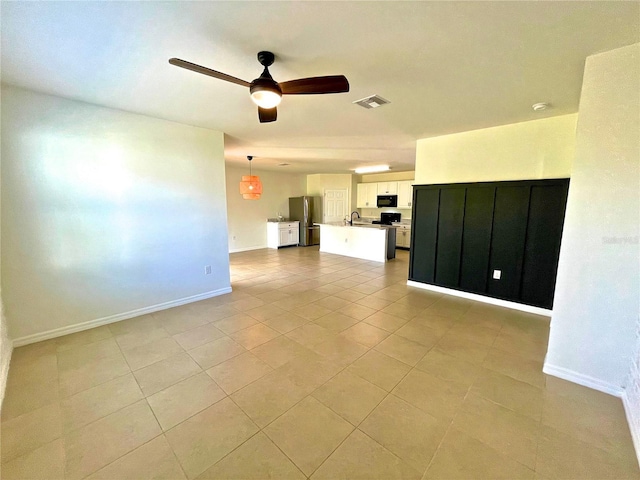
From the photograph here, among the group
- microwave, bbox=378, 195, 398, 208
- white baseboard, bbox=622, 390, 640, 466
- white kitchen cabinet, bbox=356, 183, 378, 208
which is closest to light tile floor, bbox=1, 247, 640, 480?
white baseboard, bbox=622, 390, 640, 466

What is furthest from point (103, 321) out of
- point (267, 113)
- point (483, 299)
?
point (483, 299)

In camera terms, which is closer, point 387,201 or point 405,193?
point 405,193

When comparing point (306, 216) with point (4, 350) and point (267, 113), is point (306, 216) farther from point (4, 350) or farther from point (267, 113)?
point (4, 350)

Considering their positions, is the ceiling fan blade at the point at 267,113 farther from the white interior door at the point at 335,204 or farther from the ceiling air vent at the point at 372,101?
the white interior door at the point at 335,204

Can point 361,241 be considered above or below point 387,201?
below

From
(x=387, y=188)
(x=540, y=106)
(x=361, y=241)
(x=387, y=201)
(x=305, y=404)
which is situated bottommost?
(x=305, y=404)

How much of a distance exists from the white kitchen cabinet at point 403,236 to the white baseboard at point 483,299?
338 centimetres

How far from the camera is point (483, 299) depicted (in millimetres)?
3902

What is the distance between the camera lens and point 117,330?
3.02 m

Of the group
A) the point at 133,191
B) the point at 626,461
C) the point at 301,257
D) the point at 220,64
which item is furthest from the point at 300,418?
the point at 301,257

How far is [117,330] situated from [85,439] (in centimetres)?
168

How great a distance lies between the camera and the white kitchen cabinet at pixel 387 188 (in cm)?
827

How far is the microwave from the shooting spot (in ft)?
27.2

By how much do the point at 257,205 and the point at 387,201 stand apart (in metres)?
4.15
